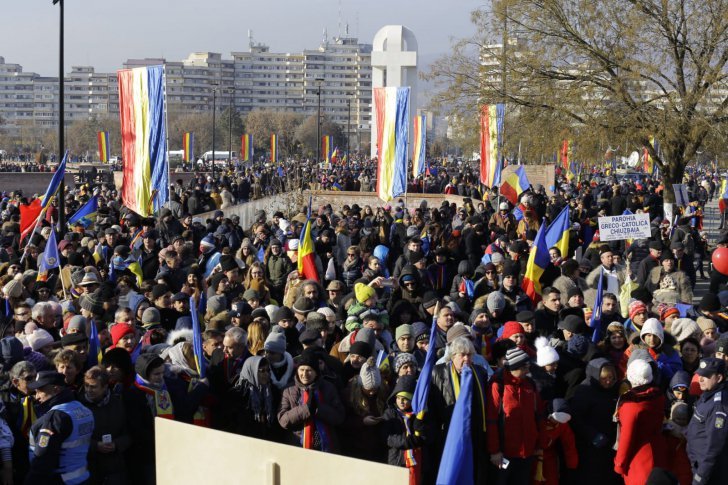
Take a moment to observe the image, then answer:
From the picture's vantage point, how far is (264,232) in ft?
46.2

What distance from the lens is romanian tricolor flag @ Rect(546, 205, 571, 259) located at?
13266mm

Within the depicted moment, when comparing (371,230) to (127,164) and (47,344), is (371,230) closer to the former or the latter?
(127,164)

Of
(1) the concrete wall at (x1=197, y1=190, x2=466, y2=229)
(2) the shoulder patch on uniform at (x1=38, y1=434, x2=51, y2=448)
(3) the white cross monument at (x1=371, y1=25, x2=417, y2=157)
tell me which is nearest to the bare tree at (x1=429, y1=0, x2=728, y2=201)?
(1) the concrete wall at (x1=197, y1=190, x2=466, y2=229)

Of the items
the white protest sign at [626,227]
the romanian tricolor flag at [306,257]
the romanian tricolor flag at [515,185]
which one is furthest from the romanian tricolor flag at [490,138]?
the romanian tricolor flag at [306,257]

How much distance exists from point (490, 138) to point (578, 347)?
15782mm

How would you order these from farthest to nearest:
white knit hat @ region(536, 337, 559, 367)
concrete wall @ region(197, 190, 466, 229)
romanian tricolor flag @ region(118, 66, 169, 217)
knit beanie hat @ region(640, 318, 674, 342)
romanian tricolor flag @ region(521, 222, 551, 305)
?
concrete wall @ region(197, 190, 466, 229) → romanian tricolor flag @ region(118, 66, 169, 217) → romanian tricolor flag @ region(521, 222, 551, 305) → knit beanie hat @ region(640, 318, 674, 342) → white knit hat @ region(536, 337, 559, 367)

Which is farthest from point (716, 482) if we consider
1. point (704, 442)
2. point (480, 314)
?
point (480, 314)

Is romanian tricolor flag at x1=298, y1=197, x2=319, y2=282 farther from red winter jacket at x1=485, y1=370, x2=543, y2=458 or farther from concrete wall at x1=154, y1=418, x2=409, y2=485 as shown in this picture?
concrete wall at x1=154, y1=418, x2=409, y2=485

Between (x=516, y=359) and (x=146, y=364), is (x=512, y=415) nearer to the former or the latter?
(x=516, y=359)

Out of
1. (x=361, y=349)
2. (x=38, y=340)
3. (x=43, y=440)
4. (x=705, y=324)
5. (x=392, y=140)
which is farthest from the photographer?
(x=392, y=140)

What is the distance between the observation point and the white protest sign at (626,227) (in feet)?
43.4

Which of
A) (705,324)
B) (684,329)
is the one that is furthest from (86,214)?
(684,329)

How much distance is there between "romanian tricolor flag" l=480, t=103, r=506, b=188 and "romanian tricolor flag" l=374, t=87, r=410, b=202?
3839 millimetres

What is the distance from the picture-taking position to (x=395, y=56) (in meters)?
126
